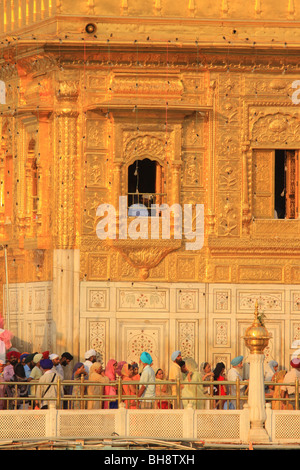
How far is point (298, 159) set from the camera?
33.1 m

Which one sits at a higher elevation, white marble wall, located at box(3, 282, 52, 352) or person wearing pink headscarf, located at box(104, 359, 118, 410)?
white marble wall, located at box(3, 282, 52, 352)

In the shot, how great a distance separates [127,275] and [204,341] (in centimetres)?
180

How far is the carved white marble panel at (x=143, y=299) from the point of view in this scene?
32.4 metres

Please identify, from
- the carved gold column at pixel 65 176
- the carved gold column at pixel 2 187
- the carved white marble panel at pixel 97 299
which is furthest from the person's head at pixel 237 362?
the carved gold column at pixel 2 187

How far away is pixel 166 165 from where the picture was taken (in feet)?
108

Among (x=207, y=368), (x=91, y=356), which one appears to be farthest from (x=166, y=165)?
(x=207, y=368)

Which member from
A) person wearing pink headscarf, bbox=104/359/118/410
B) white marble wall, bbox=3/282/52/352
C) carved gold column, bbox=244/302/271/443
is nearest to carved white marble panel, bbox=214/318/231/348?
person wearing pink headscarf, bbox=104/359/118/410

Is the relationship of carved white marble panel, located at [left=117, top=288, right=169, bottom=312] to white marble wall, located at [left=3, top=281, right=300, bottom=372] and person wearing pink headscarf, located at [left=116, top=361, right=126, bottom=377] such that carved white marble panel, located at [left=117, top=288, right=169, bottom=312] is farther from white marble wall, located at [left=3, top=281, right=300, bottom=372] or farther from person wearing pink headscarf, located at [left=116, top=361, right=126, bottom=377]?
person wearing pink headscarf, located at [left=116, top=361, right=126, bottom=377]

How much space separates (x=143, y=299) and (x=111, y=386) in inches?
145

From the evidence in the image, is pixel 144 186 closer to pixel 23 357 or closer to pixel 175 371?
pixel 23 357

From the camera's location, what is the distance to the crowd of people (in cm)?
2755

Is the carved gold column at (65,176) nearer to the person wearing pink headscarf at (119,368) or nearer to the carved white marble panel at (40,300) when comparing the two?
the carved white marble panel at (40,300)

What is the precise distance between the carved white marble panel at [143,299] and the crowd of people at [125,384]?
1.59 metres

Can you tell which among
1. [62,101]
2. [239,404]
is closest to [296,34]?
[62,101]
